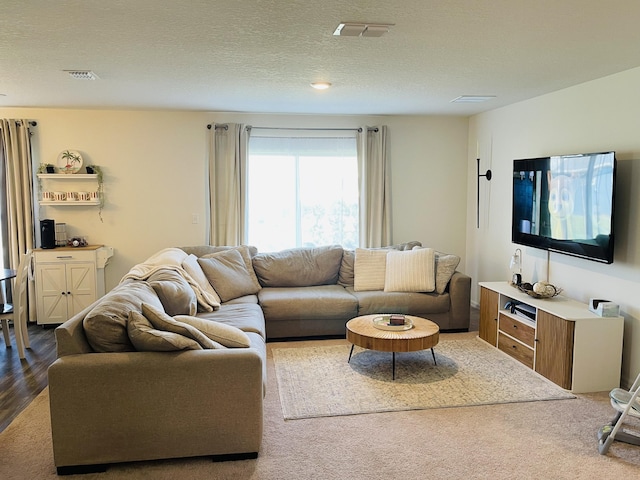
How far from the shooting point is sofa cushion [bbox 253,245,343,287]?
17.6 feet

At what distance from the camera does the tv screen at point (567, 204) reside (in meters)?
3.69

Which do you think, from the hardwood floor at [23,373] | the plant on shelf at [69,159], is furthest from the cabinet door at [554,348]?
the plant on shelf at [69,159]

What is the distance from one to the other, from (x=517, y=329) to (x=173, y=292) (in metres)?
2.83

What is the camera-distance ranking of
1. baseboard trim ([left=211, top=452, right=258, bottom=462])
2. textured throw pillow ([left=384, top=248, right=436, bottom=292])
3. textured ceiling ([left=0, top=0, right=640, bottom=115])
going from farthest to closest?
textured throw pillow ([left=384, top=248, right=436, bottom=292]) → baseboard trim ([left=211, top=452, right=258, bottom=462]) → textured ceiling ([left=0, top=0, right=640, bottom=115])

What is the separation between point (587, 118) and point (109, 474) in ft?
13.9

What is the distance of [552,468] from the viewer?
2674 millimetres

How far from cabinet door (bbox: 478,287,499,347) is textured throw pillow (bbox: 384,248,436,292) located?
1.75 feet

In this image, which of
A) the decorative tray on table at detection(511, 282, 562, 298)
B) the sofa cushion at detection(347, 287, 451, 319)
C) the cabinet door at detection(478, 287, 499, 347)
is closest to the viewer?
the decorative tray on table at detection(511, 282, 562, 298)

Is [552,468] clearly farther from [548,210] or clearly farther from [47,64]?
[47,64]

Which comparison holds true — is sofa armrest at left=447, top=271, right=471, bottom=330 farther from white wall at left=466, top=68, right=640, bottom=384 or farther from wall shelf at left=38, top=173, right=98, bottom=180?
wall shelf at left=38, top=173, right=98, bottom=180

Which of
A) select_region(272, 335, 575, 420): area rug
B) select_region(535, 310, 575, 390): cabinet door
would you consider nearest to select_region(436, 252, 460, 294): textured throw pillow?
select_region(272, 335, 575, 420): area rug

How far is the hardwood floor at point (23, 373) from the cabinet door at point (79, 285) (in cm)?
37

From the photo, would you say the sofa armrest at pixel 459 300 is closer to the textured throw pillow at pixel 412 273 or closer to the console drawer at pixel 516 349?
the textured throw pillow at pixel 412 273

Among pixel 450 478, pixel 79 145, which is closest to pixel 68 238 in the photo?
pixel 79 145
